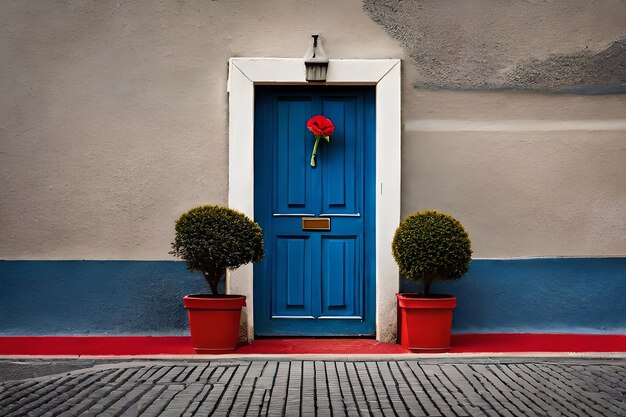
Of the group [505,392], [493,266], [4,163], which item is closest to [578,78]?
[493,266]

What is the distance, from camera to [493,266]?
26.3ft

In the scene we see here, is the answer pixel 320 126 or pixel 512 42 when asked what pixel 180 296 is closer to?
pixel 320 126

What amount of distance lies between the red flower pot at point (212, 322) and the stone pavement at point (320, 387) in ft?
0.98

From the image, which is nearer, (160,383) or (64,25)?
(160,383)

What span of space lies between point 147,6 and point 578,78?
14.8 ft

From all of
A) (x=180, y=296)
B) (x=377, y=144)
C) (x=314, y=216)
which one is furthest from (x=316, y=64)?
(x=180, y=296)

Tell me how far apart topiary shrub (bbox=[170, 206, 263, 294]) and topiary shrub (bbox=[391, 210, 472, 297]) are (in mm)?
1353

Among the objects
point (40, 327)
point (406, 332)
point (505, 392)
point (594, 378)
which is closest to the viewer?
point (505, 392)

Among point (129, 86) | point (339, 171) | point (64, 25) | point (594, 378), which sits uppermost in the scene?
point (64, 25)

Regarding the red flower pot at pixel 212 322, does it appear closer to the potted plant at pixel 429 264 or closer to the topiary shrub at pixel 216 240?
the topiary shrub at pixel 216 240

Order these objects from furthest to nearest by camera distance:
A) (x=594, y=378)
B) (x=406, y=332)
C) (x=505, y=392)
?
(x=406, y=332) → (x=594, y=378) → (x=505, y=392)

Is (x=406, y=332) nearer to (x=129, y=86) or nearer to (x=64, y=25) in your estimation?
(x=129, y=86)

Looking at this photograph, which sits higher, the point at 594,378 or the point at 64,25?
the point at 64,25

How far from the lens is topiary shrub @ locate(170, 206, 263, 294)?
7.04m
